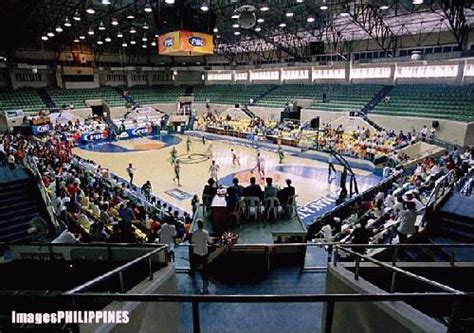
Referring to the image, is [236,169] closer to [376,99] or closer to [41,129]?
[376,99]

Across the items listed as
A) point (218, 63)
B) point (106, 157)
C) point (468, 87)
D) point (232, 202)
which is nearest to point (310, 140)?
point (468, 87)

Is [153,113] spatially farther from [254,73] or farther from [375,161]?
[375,161]

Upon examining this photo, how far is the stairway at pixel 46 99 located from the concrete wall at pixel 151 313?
1334 inches

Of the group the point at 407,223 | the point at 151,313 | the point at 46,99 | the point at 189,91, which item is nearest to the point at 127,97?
the point at 189,91

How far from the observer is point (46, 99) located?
114 ft

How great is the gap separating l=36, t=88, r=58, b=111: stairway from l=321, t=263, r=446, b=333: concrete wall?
35.4m

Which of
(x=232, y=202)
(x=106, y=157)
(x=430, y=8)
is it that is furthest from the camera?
(x=106, y=157)

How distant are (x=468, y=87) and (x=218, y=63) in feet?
104

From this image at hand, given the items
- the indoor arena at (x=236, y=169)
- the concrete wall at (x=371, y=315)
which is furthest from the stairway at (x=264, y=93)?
the concrete wall at (x=371, y=315)

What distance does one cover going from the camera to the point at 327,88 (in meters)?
33.2

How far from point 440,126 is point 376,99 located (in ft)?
24.5

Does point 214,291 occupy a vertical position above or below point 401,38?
below

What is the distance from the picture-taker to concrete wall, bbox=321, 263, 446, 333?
2.80 m

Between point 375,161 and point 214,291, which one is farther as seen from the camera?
point 375,161
